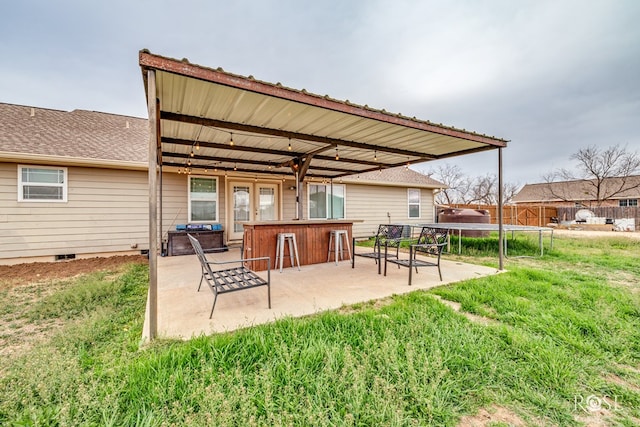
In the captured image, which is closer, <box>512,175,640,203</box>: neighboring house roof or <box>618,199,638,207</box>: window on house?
<box>618,199,638,207</box>: window on house

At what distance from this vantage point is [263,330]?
2545 mm

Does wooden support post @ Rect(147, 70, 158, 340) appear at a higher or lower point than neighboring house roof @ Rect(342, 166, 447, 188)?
lower

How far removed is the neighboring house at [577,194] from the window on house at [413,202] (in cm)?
1734

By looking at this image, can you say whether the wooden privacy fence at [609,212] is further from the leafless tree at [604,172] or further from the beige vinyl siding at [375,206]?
the beige vinyl siding at [375,206]

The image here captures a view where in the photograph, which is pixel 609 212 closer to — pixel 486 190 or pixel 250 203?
pixel 486 190

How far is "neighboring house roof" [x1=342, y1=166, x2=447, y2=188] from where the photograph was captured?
1068 centimetres

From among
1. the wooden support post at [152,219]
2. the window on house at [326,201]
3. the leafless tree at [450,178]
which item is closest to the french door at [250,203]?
the window on house at [326,201]

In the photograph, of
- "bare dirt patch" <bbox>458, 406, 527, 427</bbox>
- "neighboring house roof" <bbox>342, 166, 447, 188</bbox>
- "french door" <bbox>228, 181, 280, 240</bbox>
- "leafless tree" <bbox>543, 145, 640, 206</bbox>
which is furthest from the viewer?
"leafless tree" <bbox>543, 145, 640, 206</bbox>

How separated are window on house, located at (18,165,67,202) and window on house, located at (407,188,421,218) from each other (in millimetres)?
11774

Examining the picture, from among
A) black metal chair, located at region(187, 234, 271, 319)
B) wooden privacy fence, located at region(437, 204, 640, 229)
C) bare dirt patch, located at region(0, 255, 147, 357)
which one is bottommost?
bare dirt patch, located at region(0, 255, 147, 357)

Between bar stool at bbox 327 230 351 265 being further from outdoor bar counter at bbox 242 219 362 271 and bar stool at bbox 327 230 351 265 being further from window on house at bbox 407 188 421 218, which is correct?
window on house at bbox 407 188 421 218

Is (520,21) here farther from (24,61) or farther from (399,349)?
(24,61)

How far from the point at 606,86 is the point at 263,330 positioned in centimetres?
2685

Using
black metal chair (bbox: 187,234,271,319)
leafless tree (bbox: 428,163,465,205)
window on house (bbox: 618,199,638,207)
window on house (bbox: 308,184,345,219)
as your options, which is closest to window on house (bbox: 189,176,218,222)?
window on house (bbox: 308,184,345,219)
